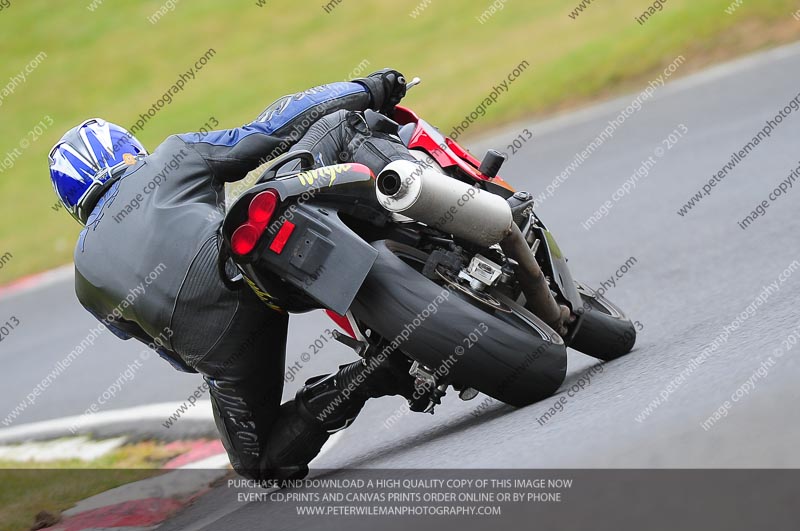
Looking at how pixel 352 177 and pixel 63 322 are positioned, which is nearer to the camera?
pixel 352 177

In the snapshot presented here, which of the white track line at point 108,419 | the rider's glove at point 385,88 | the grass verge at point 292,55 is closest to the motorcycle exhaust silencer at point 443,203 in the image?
the rider's glove at point 385,88

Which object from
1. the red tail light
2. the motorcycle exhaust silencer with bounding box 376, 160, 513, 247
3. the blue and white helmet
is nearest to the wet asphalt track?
the motorcycle exhaust silencer with bounding box 376, 160, 513, 247

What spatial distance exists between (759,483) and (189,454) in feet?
11.9

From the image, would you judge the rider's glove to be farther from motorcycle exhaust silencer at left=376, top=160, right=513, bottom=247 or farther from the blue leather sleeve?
motorcycle exhaust silencer at left=376, top=160, right=513, bottom=247

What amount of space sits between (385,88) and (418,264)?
36.1 inches

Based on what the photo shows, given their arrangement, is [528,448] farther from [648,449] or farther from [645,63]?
[645,63]

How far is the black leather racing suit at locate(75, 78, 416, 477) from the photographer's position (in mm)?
3932

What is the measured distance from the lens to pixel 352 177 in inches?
149

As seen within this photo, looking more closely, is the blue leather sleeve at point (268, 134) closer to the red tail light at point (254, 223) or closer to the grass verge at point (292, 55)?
the red tail light at point (254, 223)

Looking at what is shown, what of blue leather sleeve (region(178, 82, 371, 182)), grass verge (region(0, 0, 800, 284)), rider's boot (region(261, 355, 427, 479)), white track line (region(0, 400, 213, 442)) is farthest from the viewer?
grass verge (region(0, 0, 800, 284))

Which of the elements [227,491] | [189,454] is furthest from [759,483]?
[189,454]

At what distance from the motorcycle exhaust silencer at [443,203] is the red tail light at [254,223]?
35 cm

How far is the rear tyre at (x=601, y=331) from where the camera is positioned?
4.49m

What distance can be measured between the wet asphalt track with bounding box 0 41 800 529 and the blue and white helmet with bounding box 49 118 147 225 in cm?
130
